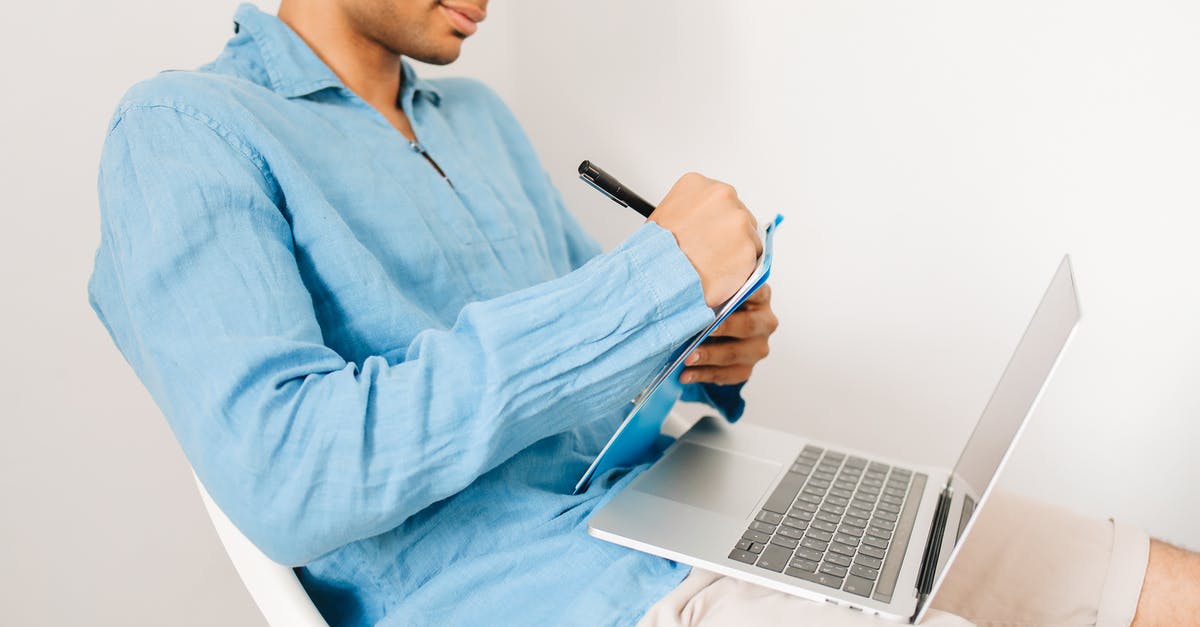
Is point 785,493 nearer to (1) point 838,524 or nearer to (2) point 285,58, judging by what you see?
(1) point 838,524

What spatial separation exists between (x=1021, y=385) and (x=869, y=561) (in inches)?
9.6

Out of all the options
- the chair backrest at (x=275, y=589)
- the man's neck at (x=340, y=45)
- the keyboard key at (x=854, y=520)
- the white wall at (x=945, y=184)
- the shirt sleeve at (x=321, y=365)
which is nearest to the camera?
the shirt sleeve at (x=321, y=365)

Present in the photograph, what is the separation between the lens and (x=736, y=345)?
1039 millimetres

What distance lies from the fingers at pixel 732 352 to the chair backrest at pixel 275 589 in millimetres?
470

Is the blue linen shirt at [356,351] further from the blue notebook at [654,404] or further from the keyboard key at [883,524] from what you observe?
the keyboard key at [883,524]

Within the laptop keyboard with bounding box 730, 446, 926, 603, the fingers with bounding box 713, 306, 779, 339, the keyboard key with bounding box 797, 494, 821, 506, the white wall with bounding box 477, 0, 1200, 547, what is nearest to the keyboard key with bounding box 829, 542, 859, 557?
the laptop keyboard with bounding box 730, 446, 926, 603

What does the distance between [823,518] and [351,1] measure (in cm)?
74

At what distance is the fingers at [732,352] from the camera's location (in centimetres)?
101

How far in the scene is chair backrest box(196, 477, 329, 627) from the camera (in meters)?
0.72

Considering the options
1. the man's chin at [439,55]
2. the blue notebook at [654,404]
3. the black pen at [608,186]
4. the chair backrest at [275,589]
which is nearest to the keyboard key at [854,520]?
the blue notebook at [654,404]

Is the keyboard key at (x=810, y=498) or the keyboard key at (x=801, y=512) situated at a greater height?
the keyboard key at (x=801, y=512)

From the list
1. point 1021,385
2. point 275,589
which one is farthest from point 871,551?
point 275,589

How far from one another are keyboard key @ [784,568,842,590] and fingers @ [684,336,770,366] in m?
0.32

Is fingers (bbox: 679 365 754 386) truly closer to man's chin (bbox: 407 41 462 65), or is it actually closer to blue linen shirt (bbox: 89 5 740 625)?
blue linen shirt (bbox: 89 5 740 625)
